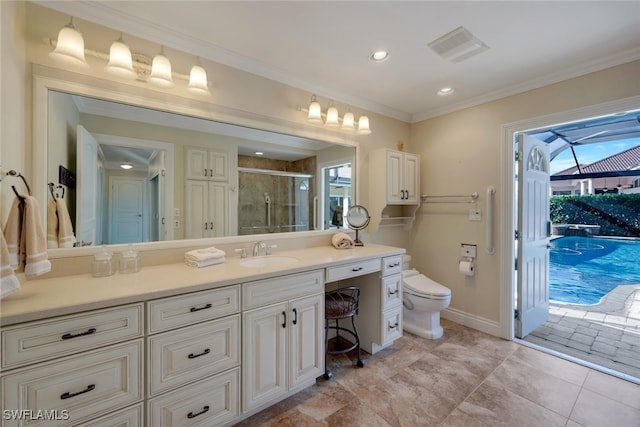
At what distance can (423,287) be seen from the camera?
2566 mm

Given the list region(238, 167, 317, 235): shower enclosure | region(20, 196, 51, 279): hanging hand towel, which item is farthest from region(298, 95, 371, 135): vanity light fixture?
region(20, 196, 51, 279): hanging hand towel

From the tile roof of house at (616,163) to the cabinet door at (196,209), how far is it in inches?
221

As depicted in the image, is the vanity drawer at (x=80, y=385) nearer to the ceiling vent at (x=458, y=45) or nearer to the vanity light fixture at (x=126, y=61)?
the vanity light fixture at (x=126, y=61)

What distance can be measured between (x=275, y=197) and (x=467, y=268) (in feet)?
6.92

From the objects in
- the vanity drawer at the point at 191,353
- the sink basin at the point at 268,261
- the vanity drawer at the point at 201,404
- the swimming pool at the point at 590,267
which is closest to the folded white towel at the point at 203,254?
the sink basin at the point at 268,261

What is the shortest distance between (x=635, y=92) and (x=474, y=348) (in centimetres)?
233

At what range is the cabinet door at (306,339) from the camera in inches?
65.7

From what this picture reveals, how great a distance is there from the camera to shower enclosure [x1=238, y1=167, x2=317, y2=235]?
2086 millimetres

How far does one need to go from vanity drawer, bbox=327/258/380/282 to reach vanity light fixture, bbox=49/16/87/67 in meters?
1.85

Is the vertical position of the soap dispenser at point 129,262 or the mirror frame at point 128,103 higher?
the mirror frame at point 128,103

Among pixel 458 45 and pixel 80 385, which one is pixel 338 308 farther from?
pixel 458 45

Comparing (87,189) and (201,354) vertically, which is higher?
(87,189)

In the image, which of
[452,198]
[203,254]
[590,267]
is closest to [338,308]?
[203,254]

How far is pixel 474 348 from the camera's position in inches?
93.6
